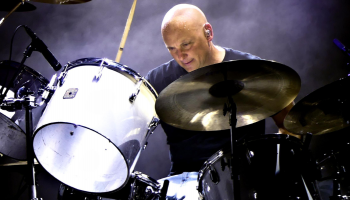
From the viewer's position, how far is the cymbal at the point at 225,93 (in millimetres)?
1119

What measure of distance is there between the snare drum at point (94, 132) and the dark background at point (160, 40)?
114 centimetres

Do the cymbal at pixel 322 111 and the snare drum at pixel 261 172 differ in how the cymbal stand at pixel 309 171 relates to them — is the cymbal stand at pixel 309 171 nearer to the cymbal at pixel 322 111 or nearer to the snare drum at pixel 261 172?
the snare drum at pixel 261 172

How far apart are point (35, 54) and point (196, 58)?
187 cm

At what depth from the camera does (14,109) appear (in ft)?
5.82

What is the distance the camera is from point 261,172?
1187mm

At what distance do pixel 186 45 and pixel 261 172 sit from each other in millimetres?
850

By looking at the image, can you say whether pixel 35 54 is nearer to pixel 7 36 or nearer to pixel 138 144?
pixel 7 36

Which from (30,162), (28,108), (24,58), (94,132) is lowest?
(30,162)

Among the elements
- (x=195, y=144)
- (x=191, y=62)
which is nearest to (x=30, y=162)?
(x=195, y=144)

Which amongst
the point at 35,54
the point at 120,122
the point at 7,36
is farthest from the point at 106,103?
the point at 7,36

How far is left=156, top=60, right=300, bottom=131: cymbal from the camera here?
1.12 metres

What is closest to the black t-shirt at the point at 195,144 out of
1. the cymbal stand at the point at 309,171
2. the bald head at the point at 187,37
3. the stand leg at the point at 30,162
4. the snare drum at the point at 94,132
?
the bald head at the point at 187,37

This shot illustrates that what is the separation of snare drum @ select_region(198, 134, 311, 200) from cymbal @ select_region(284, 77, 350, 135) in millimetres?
275

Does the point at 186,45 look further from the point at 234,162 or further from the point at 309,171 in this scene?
the point at 309,171
